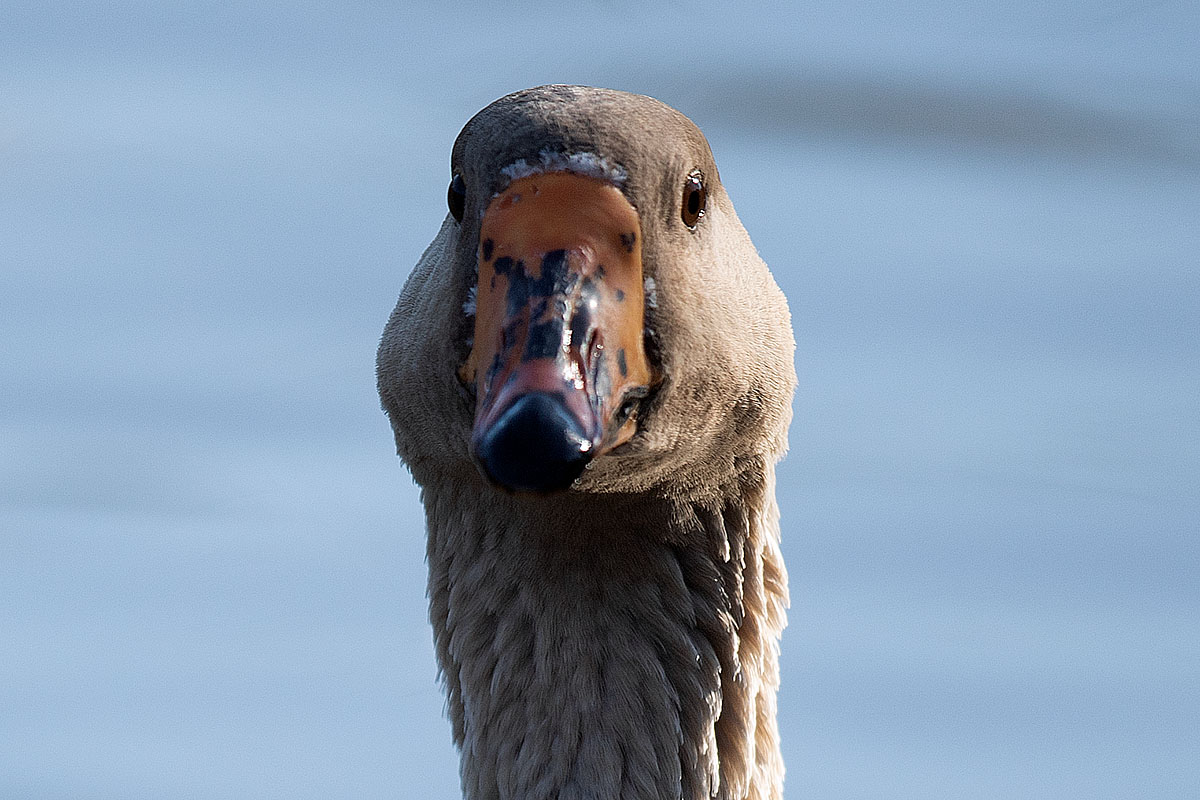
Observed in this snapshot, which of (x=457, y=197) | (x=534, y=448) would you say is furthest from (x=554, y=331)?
(x=457, y=197)

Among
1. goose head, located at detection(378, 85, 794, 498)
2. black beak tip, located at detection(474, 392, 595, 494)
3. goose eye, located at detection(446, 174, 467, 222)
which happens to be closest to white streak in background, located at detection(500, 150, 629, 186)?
goose head, located at detection(378, 85, 794, 498)

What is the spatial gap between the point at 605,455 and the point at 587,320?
1.27 ft

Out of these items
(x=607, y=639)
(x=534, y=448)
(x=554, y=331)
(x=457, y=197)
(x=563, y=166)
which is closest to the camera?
(x=534, y=448)

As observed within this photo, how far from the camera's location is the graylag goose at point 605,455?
322 centimetres

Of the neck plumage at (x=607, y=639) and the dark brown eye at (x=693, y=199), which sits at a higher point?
the dark brown eye at (x=693, y=199)

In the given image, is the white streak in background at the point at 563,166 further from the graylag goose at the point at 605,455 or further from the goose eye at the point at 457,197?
the goose eye at the point at 457,197

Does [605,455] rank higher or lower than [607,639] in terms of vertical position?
higher

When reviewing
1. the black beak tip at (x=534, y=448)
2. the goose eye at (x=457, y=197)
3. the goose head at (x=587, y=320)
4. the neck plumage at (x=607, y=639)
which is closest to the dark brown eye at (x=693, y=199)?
the goose head at (x=587, y=320)

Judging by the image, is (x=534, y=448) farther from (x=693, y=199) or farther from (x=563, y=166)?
(x=693, y=199)

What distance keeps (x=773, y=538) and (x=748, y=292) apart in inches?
31.4

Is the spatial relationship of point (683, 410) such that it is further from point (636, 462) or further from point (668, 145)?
point (668, 145)

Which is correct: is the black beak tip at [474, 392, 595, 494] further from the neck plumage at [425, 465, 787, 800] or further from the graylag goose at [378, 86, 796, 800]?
the neck plumage at [425, 465, 787, 800]

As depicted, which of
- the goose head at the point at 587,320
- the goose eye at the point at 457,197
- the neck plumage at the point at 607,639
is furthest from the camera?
the neck plumage at the point at 607,639

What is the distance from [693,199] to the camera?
3705mm
